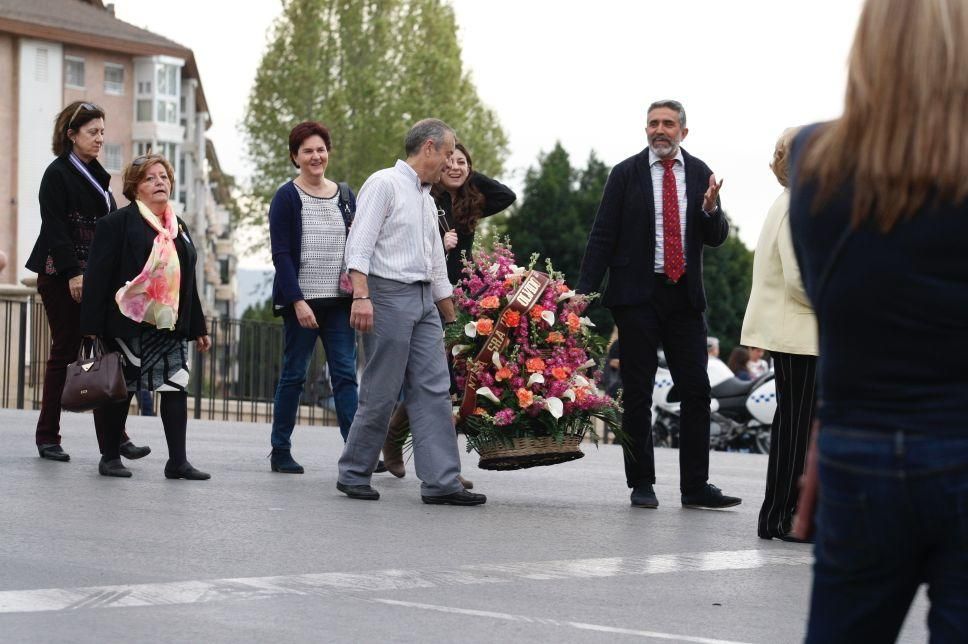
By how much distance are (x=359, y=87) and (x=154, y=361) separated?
43.7 metres

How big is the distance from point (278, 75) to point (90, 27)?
75.5 feet

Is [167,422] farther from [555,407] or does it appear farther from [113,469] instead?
[555,407]

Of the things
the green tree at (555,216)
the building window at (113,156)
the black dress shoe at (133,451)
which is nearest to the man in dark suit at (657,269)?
the black dress shoe at (133,451)

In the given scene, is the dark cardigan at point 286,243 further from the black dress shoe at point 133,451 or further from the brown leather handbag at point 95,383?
the black dress shoe at point 133,451

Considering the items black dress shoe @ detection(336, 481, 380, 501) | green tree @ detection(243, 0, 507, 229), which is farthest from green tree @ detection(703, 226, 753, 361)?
black dress shoe @ detection(336, 481, 380, 501)

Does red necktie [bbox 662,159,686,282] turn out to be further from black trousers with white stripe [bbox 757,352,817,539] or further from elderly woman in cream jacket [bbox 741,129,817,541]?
black trousers with white stripe [bbox 757,352,817,539]

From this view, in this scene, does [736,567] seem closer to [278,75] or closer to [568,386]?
[568,386]

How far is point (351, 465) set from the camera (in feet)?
29.5

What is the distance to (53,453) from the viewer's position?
412 inches

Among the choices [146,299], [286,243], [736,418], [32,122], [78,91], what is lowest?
[736,418]

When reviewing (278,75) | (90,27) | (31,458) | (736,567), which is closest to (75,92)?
(90,27)

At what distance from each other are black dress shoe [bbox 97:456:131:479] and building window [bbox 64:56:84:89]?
64.6 meters

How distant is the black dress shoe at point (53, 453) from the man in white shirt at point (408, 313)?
2458mm

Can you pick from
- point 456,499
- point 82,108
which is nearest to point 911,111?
point 456,499
